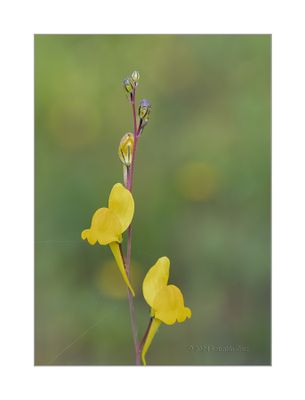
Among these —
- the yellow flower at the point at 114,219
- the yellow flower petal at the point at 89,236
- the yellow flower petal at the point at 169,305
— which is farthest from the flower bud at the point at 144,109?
the yellow flower petal at the point at 169,305

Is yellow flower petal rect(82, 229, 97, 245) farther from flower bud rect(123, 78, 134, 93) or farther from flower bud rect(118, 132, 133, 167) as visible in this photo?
flower bud rect(123, 78, 134, 93)

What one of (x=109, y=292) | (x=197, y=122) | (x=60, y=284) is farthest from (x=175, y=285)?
(x=197, y=122)

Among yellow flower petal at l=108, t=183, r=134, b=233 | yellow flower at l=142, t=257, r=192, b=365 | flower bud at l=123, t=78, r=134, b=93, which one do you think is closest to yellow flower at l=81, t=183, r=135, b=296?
yellow flower petal at l=108, t=183, r=134, b=233

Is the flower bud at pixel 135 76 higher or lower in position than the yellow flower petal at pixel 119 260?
higher

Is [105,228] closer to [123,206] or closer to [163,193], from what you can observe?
[123,206]

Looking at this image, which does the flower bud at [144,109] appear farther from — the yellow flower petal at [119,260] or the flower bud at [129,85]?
the yellow flower petal at [119,260]

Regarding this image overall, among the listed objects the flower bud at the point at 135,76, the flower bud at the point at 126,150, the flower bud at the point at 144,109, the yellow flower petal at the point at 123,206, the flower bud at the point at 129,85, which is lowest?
the yellow flower petal at the point at 123,206

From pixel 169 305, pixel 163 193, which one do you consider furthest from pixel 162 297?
pixel 163 193
